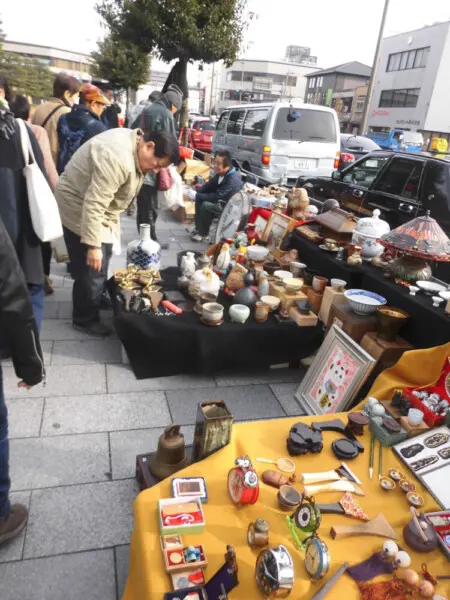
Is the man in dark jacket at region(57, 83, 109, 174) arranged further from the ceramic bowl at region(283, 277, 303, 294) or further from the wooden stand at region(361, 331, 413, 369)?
the wooden stand at region(361, 331, 413, 369)

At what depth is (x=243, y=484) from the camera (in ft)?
5.61

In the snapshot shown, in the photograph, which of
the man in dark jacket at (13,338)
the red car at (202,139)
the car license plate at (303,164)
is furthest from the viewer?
the red car at (202,139)

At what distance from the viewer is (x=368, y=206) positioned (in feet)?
21.1

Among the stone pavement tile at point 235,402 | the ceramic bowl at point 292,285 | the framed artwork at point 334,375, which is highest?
the ceramic bowl at point 292,285

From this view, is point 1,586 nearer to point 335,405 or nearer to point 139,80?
point 335,405

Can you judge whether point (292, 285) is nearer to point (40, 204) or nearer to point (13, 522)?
point (40, 204)

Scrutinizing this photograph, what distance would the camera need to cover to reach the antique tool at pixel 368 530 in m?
1.68

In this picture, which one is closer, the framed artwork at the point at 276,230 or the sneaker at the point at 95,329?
the sneaker at the point at 95,329

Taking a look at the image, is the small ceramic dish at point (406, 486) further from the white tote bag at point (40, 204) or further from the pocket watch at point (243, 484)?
the white tote bag at point (40, 204)

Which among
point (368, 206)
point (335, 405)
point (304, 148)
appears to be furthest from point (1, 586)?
point (304, 148)

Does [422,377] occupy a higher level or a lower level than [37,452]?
higher

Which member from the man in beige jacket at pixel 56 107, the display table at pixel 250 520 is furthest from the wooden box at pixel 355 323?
the man in beige jacket at pixel 56 107

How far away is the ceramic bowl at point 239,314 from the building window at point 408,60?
117ft

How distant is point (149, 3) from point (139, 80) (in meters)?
11.5
